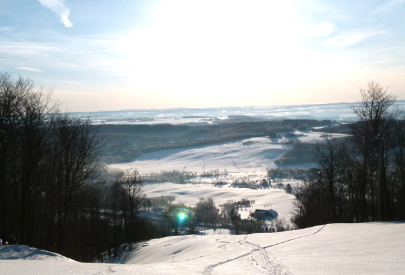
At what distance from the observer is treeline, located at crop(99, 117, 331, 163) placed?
9569 centimetres

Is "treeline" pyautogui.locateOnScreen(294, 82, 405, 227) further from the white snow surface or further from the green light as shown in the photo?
the green light

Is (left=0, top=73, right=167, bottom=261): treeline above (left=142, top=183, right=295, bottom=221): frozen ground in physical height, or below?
above

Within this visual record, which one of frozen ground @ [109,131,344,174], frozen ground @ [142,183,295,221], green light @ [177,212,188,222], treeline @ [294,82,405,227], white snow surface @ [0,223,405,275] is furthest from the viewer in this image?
frozen ground @ [109,131,344,174]

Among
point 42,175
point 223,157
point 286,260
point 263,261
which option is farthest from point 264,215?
point 223,157

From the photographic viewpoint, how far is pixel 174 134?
119 meters

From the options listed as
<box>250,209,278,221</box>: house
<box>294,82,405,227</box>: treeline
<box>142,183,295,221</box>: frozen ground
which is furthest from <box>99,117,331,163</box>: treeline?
<box>294,82,405,227</box>: treeline

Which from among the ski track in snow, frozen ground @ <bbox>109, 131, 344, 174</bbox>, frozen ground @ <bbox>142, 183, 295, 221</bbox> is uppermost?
the ski track in snow

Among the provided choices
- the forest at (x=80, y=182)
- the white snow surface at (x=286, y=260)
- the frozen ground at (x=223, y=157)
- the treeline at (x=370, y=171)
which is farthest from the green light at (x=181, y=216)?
the frozen ground at (x=223, y=157)

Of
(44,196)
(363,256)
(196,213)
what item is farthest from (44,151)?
(196,213)

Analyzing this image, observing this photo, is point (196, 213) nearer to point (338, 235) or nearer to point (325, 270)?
point (338, 235)

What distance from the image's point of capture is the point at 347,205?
1086 inches

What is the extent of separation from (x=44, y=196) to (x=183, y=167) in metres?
61.0

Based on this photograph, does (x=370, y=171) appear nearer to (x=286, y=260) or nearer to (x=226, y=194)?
(x=286, y=260)

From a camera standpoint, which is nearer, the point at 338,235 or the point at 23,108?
the point at 338,235
